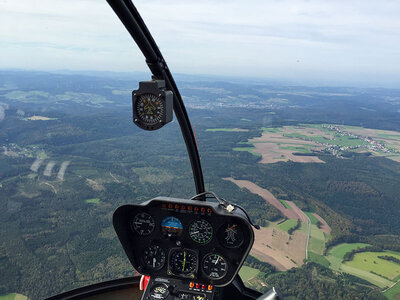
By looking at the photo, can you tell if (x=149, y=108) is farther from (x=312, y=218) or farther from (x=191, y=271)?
(x=312, y=218)

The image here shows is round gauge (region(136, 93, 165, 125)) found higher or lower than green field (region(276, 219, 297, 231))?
higher

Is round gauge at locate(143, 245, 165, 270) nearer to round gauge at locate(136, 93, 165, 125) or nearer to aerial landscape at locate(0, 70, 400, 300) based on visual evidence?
aerial landscape at locate(0, 70, 400, 300)

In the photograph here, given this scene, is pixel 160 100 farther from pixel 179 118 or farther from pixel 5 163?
pixel 5 163

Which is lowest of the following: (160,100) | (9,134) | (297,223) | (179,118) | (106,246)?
(297,223)

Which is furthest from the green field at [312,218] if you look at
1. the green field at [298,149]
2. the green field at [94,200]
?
the green field at [298,149]

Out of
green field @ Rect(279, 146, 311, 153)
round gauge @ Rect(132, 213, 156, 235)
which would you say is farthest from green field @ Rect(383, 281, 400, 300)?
green field @ Rect(279, 146, 311, 153)

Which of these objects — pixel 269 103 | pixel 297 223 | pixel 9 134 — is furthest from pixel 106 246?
pixel 269 103

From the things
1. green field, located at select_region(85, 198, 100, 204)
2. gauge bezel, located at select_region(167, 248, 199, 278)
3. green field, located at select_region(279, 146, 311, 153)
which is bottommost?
green field, located at select_region(279, 146, 311, 153)
